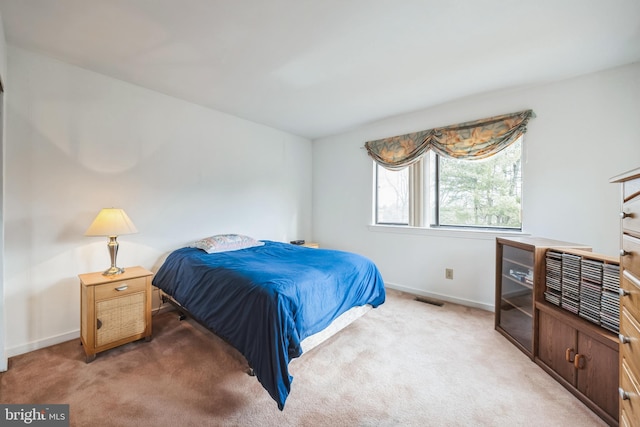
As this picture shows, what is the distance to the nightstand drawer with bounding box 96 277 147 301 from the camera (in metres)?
2.00

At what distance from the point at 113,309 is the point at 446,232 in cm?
350

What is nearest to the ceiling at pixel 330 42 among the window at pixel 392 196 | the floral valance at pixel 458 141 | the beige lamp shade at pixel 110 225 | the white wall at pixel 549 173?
the white wall at pixel 549 173

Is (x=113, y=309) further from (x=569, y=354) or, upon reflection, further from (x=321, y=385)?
(x=569, y=354)

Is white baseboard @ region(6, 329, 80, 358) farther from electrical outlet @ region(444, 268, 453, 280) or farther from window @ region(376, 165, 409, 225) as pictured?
electrical outlet @ region(444, 268, 453, 280)

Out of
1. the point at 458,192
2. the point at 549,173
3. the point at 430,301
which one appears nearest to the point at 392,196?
the point at 458,192

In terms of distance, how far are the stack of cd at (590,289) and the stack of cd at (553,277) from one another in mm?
185

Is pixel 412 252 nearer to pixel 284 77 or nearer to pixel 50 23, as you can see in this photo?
pixel 284 77

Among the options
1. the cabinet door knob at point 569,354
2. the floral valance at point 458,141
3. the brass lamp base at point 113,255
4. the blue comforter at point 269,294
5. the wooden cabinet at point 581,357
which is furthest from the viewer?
the floral valance at point 458,141

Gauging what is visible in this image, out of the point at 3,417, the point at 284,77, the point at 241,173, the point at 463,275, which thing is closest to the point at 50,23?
the point at 284,77

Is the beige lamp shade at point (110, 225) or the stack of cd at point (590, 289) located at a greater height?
the beige lamp shade at point (110, 225)

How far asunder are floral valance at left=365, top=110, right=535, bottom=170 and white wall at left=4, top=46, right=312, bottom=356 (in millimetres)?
2176

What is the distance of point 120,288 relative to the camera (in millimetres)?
2086

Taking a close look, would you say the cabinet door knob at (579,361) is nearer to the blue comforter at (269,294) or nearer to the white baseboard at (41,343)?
the blue comforter at (269,294)

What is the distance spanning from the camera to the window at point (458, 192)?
9.37 feet
